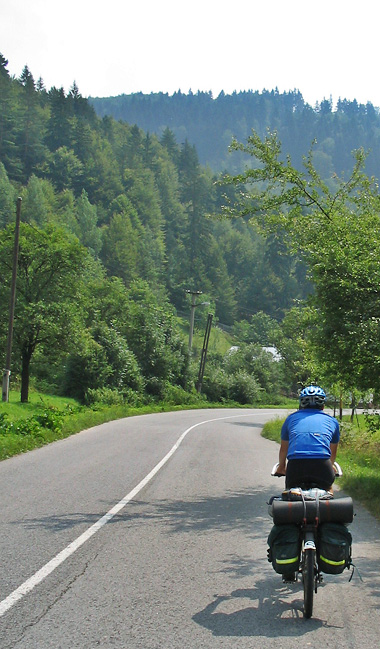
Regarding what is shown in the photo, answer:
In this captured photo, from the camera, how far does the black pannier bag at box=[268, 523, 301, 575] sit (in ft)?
17.5

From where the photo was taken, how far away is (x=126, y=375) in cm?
4981

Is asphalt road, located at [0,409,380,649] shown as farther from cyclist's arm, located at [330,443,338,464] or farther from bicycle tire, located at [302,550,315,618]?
cyclist's arm, located at [330,443,338,464]

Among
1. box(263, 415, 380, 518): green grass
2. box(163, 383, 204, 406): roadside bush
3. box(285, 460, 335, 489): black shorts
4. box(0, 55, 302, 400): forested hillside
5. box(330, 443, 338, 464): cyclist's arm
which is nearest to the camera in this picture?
box(285, 460, 335, 489): black shorts

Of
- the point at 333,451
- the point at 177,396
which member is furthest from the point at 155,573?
the point at 177,396

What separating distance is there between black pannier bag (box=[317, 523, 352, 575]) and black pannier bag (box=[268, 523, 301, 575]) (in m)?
0.18

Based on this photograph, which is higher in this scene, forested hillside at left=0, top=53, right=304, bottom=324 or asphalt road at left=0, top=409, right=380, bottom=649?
forested hillside at left=0, top=53, right=304, bottom=324

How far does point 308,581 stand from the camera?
16.9 ft

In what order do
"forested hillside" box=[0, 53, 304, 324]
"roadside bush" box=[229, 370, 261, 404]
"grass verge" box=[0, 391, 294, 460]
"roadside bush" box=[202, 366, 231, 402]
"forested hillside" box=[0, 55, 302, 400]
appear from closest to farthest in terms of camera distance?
"grass verge" box=[0, 391, 294, 460], "forested hillside" box=[0, 55, 302, 400], "roadside bush" box=[202, 366, 231, 402], "roadside bush" box=[229, 370, 261, 404], "forested hillside" box=[0, 53, 304, 324]

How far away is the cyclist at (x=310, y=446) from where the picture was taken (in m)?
5.88

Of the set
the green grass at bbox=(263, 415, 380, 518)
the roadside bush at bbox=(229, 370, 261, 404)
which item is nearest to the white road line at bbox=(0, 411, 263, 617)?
the green grass at bbox=(263, 415, 380, 518)

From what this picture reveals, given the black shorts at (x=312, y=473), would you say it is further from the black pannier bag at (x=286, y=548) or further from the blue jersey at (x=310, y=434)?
the black pannier bag at (x=286, y=548)

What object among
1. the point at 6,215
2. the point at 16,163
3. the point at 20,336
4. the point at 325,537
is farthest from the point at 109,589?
the point at 16,163

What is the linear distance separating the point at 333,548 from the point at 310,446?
0.90m

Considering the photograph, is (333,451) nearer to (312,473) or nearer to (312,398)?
(312,473)
